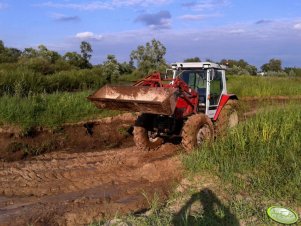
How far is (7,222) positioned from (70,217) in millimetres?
836

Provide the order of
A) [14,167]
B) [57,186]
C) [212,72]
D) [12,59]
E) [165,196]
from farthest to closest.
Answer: [12,59], [212,72], [14,167], [57,186], [165,196]

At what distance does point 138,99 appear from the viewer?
8617mm

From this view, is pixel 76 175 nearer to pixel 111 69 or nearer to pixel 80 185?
pixel 80 185

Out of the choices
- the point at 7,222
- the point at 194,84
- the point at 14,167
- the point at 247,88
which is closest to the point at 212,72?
the point at 194,84

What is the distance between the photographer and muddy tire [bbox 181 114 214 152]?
30.0 feet

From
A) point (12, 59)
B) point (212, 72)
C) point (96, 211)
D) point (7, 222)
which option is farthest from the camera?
point (12, 59)

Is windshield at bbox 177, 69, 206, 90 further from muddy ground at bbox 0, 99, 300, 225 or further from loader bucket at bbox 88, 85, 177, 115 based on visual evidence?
loader bucket at bbox 88, 85, 177, 115

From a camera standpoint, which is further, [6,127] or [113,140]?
[113,140]

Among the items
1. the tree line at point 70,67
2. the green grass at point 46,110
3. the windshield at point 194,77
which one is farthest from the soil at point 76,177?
the tree line at point 70,67

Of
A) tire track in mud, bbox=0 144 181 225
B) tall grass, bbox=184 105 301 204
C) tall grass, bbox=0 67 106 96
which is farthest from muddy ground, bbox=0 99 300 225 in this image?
tall grass, bbox=0 67 106 96

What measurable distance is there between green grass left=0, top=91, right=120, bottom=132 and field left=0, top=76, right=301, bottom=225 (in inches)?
1.3

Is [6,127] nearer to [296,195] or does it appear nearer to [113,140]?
[113,140]

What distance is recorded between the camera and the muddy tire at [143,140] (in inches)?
384

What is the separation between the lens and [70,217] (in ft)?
19.3
